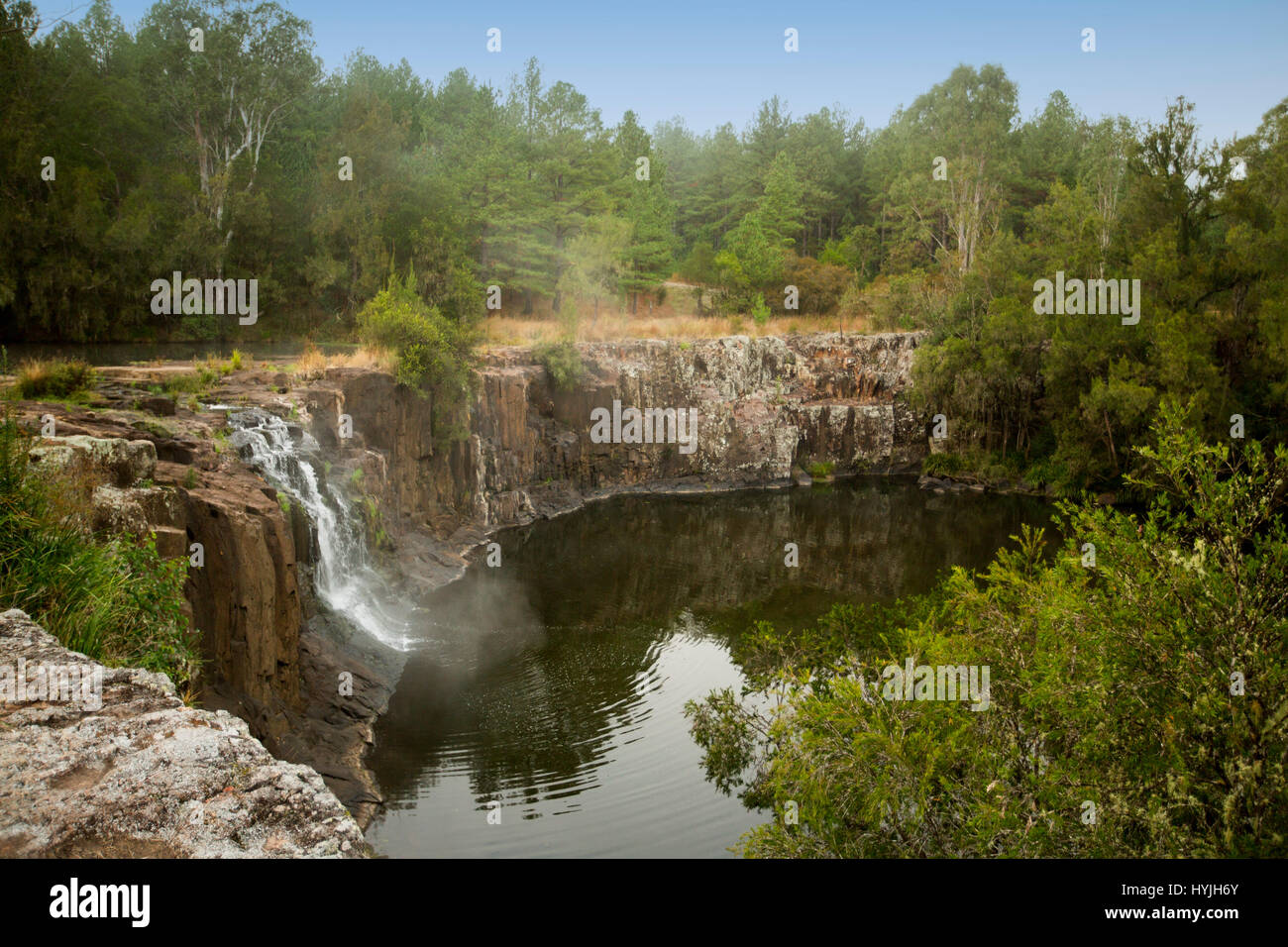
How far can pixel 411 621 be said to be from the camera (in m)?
23.4

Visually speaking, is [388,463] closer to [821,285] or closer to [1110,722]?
[1110,722]

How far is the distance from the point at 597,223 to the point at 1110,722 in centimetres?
4828

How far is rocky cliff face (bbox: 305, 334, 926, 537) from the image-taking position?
34.0 metres

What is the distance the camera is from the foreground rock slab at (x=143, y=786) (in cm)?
429

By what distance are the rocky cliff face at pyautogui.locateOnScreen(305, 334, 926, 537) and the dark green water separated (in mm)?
2754

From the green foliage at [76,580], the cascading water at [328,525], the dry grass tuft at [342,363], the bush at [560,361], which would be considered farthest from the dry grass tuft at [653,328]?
the green foliage at [76,580]

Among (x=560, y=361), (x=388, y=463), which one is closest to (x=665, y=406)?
(x=560, y=361)

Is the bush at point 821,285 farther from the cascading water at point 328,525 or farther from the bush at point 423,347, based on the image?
the cascading water at point 328,525

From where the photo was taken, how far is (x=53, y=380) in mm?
18000

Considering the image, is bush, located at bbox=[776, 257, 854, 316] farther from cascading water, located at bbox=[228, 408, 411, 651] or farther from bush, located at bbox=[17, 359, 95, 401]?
bush, located at bbox=[17, 359, 95, 401]

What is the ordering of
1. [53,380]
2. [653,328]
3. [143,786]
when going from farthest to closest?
[653,328]
[53,380]
[143,786]

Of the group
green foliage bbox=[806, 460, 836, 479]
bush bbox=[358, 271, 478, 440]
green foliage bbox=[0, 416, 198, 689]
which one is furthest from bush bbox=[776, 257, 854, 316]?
green foliage bbox=[0, 416, 198, 689]

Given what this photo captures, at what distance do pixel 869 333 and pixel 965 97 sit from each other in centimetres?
2714
